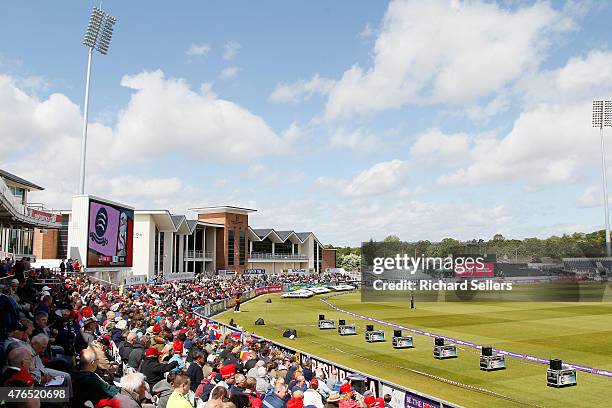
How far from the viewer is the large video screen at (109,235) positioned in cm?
4512

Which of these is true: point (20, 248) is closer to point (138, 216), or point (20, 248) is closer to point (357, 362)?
point (138, 216)

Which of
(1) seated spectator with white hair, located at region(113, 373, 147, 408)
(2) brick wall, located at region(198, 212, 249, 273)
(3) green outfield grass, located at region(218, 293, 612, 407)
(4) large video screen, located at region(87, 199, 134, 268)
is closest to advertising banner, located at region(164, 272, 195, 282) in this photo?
(4) large video screen, located at region(87, 199, 134, 268)

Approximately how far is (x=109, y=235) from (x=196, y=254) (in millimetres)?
36084

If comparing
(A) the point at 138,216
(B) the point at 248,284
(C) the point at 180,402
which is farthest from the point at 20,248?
(C) the point at 180,402

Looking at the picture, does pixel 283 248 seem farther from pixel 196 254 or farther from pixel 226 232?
pixel 196 254

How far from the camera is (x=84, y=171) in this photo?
51.6 meters

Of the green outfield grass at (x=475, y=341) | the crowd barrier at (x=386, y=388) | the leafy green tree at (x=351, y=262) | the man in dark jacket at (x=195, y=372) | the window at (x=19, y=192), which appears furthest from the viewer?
the leafy green tree at (x=351, y=262)

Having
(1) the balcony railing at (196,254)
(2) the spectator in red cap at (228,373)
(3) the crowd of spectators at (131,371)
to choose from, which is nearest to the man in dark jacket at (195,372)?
(3) the crowd of spectators at (131,371)

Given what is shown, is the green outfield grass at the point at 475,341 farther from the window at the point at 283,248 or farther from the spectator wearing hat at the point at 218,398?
the window at the point at 283,248

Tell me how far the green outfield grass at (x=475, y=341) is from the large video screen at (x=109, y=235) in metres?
11.8

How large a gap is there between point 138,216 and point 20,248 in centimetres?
1998

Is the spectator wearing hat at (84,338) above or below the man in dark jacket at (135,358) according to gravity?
above

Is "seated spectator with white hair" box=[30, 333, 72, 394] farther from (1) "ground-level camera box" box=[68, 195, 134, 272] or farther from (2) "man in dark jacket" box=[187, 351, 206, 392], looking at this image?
(1) "ground-level camera box" box=[68, 195, 134, 272]

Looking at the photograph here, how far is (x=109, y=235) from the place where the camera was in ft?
159
